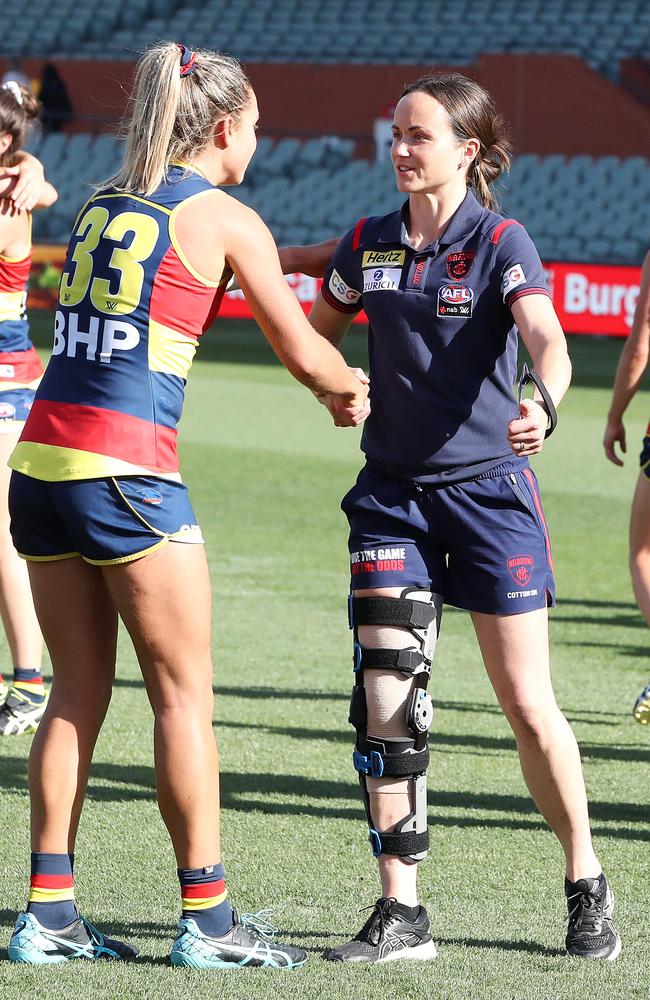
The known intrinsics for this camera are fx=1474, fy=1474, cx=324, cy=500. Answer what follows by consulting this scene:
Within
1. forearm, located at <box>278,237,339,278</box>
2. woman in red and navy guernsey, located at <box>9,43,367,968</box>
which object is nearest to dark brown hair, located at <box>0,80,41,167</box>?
forearm, located at <box>278,237,339,278</box>

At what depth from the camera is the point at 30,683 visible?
5602 mm

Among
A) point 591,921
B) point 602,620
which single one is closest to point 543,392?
point 591,921

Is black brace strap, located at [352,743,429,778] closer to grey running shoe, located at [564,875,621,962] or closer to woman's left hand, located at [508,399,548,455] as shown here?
grey running shoe, located at [564,875,621,962]

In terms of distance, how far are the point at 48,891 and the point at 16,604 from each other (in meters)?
2.45

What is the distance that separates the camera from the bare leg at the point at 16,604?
5645 millimetres

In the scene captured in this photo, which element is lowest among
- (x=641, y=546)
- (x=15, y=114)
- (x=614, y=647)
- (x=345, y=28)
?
(x=614, y=647)

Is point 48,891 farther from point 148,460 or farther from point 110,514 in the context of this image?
point 148,460

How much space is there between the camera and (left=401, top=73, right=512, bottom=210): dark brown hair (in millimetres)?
3555

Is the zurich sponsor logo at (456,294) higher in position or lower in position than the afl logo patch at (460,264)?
lower

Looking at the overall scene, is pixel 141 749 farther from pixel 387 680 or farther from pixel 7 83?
pixel 7 83

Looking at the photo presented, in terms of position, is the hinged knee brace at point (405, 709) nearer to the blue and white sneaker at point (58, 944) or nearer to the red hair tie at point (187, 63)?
the blue and white sneaker at point (58, 944)

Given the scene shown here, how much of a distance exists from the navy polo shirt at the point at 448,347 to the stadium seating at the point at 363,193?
21206 millimetres

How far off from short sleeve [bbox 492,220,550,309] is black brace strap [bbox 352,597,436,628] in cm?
73

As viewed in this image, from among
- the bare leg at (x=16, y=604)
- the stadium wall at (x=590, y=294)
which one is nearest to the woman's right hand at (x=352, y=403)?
the bare leg at (x=16, y=604)
